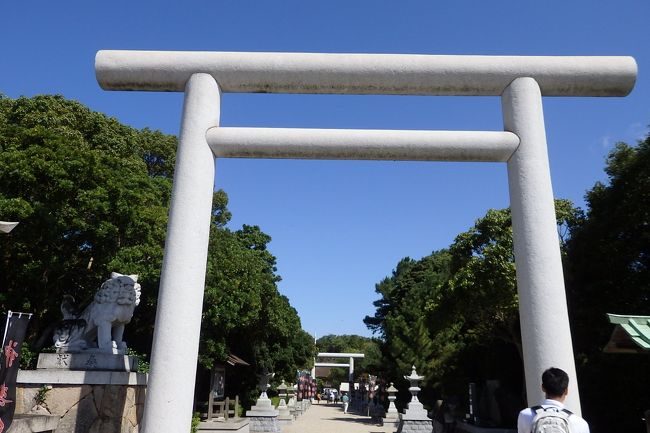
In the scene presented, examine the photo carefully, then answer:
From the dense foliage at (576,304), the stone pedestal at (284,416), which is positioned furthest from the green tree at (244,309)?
the dense foliage at (576,304)

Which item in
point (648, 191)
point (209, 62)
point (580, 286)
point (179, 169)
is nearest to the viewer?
point (179, 169)

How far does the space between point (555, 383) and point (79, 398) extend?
188 inches

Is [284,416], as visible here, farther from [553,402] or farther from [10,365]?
[553,402]

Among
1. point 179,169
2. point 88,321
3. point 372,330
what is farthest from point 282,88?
point 372,330

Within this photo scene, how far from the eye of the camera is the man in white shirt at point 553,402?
2.68 meters

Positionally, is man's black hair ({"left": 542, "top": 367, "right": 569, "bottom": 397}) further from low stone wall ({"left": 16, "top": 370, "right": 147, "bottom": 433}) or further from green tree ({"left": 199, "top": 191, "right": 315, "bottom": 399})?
green tree ({"left": 199, "top": 191, "right": 315, "bottom": 399})

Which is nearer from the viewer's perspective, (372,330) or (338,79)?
(338,79)

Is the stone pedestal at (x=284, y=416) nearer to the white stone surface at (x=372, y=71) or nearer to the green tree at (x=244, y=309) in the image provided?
the green tree at (x=244, y=309)

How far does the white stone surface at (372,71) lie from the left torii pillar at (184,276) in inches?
12.4

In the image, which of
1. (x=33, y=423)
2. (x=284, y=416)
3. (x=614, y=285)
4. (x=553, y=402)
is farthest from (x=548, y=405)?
(x=284, y=416)

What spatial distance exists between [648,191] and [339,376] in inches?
2182

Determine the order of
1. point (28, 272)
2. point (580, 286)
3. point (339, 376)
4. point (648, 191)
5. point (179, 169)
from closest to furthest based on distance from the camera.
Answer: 1. point (179, 169)
2. point (28, 272)
3. point (648, 191)
4. point (580, 286)
5. point (339, 376)

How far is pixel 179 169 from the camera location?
16.5 feet

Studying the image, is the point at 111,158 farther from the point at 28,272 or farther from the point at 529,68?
the point at 529,68
